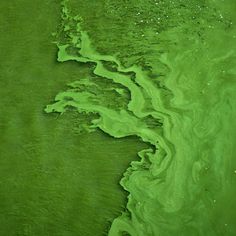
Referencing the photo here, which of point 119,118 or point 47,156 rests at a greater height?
point 119,118

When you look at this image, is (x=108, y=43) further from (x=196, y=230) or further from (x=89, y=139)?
(x=196, y=230)

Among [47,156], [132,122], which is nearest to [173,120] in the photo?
[132,122]

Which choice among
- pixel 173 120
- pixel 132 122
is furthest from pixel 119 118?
pixel 173 120

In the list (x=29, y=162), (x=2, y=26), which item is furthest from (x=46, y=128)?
(x=2, y=26)

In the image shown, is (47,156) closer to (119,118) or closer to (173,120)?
(119,118)

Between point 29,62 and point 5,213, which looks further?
point 29,62
